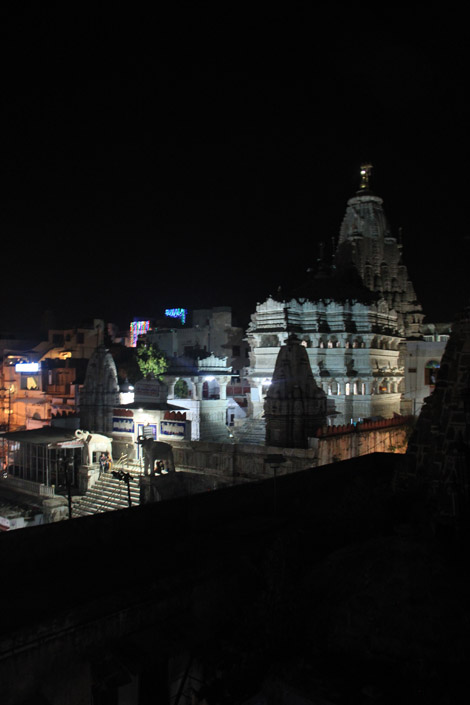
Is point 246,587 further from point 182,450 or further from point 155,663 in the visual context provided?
point 182,450

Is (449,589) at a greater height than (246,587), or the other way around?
(449,589)

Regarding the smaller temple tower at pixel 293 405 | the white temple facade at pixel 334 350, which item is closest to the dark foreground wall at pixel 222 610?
the smaller temple tower at pixel 293 405

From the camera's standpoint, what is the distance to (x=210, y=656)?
25.2ft

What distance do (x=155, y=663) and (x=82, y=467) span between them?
1973 cm

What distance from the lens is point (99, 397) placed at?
99.1 feet

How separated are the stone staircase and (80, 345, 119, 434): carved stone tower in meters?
Answer: 4.45

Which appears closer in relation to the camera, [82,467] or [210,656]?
[210,656]

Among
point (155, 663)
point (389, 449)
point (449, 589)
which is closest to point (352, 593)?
point (449, 589)

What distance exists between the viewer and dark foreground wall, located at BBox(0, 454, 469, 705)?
6.77m

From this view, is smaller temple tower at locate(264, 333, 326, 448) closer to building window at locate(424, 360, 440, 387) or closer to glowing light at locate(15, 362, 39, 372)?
building window at locate(424, 360, 440, 387)

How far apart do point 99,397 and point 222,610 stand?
2290 cm

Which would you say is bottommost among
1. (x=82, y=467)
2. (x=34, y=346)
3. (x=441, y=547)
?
(x=82, y=467)

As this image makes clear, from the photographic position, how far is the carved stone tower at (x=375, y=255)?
4688 centimetres

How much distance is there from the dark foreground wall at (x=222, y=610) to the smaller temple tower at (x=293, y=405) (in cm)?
1199
